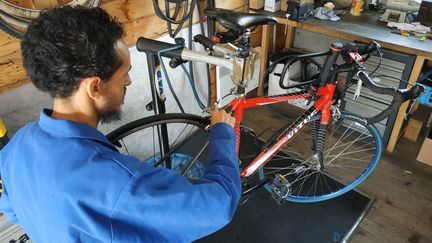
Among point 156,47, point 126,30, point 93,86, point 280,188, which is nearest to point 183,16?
point 126,30

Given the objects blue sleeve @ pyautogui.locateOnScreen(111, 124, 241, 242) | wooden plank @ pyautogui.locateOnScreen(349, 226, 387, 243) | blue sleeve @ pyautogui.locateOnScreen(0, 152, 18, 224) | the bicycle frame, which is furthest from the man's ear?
wooden plank @ pyautogui.locateOnScreen(349, 226, 387, 243)

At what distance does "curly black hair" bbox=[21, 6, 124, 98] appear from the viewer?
72 centimetres

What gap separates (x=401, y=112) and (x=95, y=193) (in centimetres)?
212

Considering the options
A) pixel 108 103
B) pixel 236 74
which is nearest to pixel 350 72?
pixel 236 74

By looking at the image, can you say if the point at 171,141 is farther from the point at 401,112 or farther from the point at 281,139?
the point at 401,112

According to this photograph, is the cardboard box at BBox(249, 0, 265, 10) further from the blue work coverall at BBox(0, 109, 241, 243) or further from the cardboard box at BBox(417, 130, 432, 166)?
the blue work coverall at BBox(0, 109, 241, 243)

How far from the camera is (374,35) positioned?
6.63ft

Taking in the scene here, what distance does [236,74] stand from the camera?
115 cm

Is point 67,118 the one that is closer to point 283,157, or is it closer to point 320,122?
point 320,122

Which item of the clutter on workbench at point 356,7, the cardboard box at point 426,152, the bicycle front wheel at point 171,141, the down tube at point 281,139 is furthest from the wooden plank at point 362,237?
the clutter on workbench at point 356,7

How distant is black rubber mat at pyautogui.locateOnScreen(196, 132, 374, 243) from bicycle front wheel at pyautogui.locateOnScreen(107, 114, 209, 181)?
0.38 m

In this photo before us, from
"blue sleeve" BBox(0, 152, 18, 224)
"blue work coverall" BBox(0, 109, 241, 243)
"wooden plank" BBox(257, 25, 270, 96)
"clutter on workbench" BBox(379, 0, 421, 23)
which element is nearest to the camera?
"blue work coverall" BBox(0, 109, 241, 243)

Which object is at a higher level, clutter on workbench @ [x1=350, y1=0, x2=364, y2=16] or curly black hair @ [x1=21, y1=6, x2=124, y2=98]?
curly black hair @ [x1=21, y1=6, x2=124, y2=98]

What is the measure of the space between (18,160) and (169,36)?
4.47 feet
